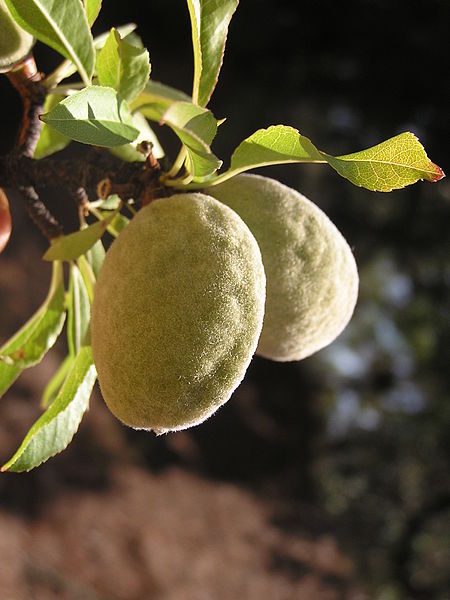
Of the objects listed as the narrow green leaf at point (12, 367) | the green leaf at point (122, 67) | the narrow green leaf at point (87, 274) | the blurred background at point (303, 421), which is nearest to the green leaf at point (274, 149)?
the green leaf at point (122, 67)

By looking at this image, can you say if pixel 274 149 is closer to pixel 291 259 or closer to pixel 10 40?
pixel 291 259

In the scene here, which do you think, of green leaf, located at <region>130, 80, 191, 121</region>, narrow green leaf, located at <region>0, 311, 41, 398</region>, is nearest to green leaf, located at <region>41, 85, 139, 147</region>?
green leaf, located at <region>130, 80, 191, 121</region>

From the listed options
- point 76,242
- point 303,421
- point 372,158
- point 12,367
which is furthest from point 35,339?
point 303,421

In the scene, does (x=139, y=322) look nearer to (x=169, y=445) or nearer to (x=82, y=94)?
(x=82, y=94)

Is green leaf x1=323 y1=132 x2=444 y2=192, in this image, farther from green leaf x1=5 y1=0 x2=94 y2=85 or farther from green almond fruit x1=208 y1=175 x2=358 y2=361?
green leaf x1=5 y1=0 x2=94 y2=85

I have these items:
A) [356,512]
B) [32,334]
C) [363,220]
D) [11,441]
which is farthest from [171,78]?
[32,334]

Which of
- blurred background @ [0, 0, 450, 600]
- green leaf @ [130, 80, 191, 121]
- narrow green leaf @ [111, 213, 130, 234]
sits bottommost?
blurred background @ [0, 0, 450, 600]

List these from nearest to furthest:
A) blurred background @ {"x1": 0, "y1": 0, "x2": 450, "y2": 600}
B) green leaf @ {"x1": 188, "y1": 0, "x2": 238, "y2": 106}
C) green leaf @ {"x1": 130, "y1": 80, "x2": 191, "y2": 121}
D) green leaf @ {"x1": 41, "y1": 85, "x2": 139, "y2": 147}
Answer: green leaf @ {"x1": 41, "y1": 85, "x2": 139, "y2": 147}, green leaf @ {"x1": 188, "y1": 0, "x2": 238, "y2": 106}, green leaf @ {"x1": 130, "y1": 80, "x2": 191, "y2": 121}, blurred background @ {"x1": 0, "y1": 0, "x2": 450, "y2": 600}
